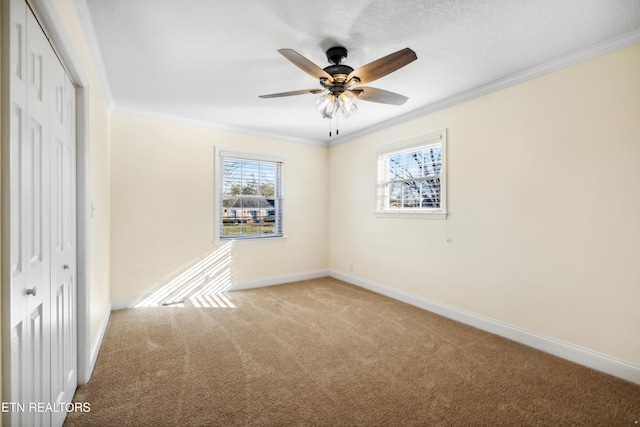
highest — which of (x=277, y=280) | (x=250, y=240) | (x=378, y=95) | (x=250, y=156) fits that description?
(x=378, y=95)

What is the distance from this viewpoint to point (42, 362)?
141 cm

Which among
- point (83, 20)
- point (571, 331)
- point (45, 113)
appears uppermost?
point (83, 20)

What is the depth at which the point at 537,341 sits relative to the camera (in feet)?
8.86

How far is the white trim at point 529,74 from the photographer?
2227 millimetres

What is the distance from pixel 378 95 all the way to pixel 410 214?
74.0 inches

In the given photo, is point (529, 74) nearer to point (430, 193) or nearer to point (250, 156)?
point (430, 193)

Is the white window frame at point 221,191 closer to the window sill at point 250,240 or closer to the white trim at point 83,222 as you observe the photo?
the window sill at point 250,240

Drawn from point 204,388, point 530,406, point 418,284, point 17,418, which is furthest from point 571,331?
point 17,418

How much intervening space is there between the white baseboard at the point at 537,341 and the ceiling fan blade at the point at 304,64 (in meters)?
2.89


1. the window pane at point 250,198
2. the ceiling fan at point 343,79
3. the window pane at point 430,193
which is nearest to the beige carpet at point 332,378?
the window pane at point 430,193

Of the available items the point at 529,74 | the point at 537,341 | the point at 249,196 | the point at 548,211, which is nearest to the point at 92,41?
the point at 249,196

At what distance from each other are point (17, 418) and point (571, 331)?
11.9ft

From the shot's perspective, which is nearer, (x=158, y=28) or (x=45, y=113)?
(x=45, y=113)

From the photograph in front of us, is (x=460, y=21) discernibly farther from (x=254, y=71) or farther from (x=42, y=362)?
(x=42, y=362)
